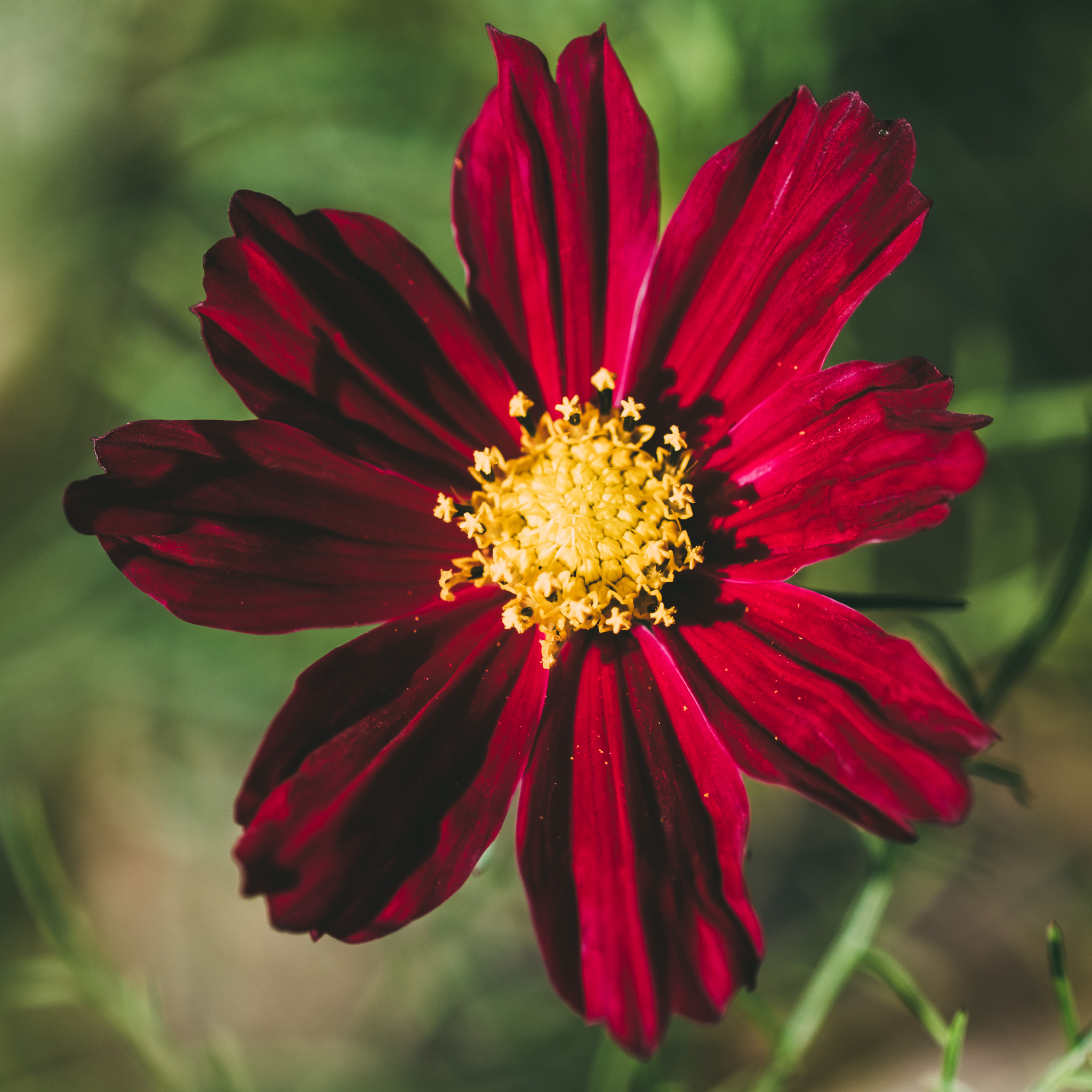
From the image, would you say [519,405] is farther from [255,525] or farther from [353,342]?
[255,525]

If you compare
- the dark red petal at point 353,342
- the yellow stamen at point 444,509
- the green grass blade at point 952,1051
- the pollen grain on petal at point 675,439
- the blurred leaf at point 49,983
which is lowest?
the green grass blade at point 952,1051

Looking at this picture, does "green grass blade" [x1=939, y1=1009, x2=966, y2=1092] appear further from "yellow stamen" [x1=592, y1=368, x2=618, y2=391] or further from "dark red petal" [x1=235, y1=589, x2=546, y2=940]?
"yellow stamen" [x1=592, y1=368, x2=618, y2=391]

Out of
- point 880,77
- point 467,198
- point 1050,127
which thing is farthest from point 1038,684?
point 467,198

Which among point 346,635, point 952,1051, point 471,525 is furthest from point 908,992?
point 346,635

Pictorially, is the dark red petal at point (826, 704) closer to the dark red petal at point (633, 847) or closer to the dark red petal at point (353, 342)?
the dark red petal at point (633, 847)

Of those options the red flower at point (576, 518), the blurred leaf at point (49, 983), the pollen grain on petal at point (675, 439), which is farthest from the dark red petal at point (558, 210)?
the blurred leaf at point (49, 983)

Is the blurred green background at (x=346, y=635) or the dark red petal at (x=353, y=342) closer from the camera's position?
the dark red petal at (x=353, y=342)

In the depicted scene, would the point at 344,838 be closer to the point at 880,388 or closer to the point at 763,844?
the point at 880,388

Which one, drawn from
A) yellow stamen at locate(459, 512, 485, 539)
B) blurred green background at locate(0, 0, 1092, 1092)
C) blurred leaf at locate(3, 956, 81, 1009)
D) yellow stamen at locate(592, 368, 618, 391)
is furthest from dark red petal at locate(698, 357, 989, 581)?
blurred leaf at locate(3, 956, 81, 1009)
